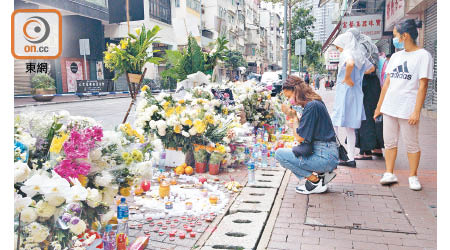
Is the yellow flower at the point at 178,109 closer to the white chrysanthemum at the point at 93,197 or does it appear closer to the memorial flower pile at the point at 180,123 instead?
the memorial flower pile at the point at 180,123

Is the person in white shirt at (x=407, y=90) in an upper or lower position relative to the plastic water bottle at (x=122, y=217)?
upper

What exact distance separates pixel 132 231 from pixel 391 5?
591 inches

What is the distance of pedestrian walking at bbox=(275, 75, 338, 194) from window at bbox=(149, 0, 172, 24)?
94.9 feet

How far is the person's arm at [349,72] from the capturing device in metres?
5.46

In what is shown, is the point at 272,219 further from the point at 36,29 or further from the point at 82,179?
the point at 36,29

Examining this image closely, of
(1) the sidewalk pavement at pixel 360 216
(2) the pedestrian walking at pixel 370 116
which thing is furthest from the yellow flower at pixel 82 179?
(2) the pedestrian walking at pixel 370 116

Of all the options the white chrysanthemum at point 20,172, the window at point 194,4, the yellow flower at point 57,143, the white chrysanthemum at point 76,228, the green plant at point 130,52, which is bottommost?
the white chrysanthemum at point 76,228

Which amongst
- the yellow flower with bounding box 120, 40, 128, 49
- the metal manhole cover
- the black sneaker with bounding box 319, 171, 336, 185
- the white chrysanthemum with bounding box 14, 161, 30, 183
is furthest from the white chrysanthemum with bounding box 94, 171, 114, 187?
the yellow flower with bounding box 120, 40, 128, 49

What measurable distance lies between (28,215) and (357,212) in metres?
3.20

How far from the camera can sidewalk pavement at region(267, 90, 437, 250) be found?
3367mm

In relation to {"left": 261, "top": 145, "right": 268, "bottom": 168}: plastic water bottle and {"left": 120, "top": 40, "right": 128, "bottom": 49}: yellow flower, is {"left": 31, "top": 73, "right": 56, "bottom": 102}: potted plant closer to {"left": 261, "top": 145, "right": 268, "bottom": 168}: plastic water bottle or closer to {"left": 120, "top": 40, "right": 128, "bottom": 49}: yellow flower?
{"left": 120, "top": 40, "right": 128, "bottom": 49}: yellow flower

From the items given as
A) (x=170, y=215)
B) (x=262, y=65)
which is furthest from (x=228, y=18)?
(x=170, y=215)

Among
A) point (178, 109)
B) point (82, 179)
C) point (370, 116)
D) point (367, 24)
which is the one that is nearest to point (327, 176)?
point (370, 116)

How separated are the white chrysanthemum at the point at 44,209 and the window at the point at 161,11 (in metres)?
30.9
